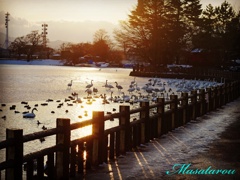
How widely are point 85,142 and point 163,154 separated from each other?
2.16m

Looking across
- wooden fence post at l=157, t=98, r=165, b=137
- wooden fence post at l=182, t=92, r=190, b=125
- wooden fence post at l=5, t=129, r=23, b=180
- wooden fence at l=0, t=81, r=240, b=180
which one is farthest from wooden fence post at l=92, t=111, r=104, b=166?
wooden fence post at l=182, t=92, r=190, b=125

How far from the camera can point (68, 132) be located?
664cm

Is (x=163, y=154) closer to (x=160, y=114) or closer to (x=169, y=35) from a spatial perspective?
(x=160, y=114)

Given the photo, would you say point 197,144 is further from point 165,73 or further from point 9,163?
point 165,73

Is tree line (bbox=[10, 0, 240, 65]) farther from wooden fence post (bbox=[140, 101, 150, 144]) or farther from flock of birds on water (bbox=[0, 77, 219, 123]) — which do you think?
wooden fence post (bbox=[140, 101, 150, 144])

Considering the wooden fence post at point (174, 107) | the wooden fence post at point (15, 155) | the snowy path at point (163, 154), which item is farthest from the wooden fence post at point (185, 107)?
the wooden fence post at point (15, 155)

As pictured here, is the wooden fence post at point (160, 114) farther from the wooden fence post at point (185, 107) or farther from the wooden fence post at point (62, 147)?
the wooden fence post at point (62, 147)

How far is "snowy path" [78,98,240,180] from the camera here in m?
7.14

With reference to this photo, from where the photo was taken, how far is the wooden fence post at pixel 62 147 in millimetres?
6578

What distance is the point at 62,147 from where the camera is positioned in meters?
6.58

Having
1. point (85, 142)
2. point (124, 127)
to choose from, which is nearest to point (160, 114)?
point (124, 127)

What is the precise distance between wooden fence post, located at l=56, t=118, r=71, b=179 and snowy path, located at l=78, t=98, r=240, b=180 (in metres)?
0.54

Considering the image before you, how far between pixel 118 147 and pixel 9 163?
3645 mm

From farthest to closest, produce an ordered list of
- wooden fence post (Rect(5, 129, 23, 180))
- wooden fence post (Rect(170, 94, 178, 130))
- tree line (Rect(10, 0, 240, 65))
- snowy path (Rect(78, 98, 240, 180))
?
tree line (Rect(10, 0, 240, 65)) → wooden fence post (Rect(170, 94, 178, 130)) → snowy path (Rect(78, 98, 240, 180)) → wooden fence post (Rect(5, 129, 23, 180))
